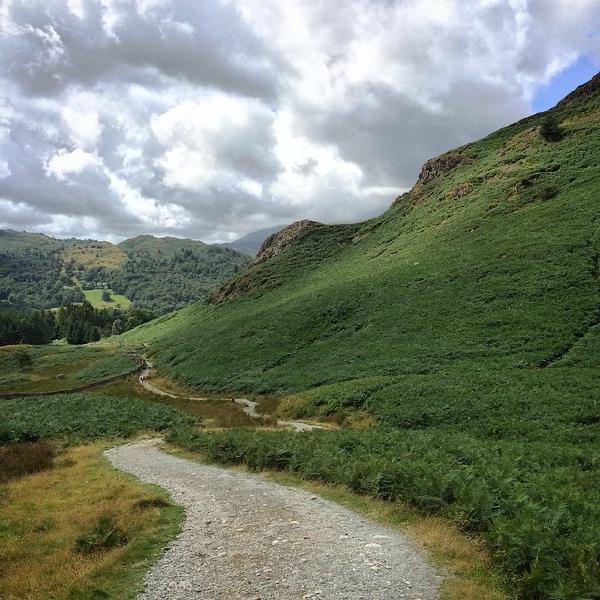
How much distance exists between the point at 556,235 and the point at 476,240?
1224 centimetres

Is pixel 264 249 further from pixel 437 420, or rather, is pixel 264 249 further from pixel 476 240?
pixel 437 420

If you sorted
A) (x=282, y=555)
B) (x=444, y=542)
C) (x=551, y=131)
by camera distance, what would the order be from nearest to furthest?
(x=282, y=555), (x=444, y=542), (x=551, y=131)

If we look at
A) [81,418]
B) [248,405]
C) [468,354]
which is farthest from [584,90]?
[81,418]

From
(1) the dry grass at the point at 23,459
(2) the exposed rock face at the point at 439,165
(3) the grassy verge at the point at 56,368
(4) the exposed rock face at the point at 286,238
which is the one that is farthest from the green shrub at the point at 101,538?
A: (4) the exposed rock face at the point at 286,238

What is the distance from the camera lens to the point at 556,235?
55844 mm

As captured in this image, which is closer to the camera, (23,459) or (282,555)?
(282,555)

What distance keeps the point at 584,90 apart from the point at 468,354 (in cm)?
8885

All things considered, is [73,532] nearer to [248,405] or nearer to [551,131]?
[248,405]

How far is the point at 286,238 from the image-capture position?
5782 inches

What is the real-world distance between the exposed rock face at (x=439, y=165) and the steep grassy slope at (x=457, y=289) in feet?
7.74

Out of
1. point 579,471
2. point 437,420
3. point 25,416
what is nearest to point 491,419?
point 437,420

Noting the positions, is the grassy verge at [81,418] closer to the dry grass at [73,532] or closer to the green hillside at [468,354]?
the green hillside at [468,354]

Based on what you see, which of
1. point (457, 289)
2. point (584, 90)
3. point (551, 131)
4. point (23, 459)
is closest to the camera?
point (23, 459)

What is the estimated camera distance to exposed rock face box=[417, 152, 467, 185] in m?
110
